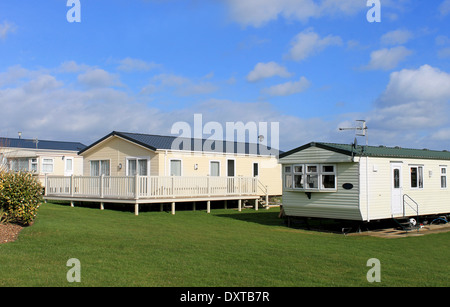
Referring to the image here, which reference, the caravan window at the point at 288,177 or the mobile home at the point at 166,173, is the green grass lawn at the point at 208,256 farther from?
the mobile home at the point at 166,173

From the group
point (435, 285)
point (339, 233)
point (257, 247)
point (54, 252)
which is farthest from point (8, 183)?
point (435, 285)

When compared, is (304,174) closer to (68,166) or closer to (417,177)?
(417,177)

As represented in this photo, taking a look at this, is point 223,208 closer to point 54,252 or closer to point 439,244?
point 439,244

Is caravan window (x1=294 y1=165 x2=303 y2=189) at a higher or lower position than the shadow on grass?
higher

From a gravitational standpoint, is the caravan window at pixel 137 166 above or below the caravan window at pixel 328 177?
above

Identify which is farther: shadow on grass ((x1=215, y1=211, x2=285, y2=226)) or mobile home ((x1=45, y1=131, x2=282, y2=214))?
mobile home ((x1=45, y1=131, x2=282, y2=214))

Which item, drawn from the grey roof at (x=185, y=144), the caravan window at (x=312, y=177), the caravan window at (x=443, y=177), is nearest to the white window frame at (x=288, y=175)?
the caravan window at (x=312, y=177)

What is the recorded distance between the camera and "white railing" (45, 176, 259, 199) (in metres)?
20.0

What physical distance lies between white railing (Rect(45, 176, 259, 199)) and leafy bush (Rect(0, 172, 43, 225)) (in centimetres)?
608

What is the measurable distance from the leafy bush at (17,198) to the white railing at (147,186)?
6077mm

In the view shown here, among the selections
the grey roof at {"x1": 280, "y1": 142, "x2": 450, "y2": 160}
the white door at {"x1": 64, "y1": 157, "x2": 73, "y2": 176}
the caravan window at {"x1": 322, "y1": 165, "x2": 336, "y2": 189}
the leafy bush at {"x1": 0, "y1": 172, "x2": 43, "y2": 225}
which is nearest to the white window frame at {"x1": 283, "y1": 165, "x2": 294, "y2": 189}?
the grey roof at {"x1": 280, "y1": 142, "x2": 450, "y2": 160}

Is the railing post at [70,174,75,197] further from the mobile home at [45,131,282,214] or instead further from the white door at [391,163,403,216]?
the white door at [391,163,403,216]

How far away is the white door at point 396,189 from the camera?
15938 mm
